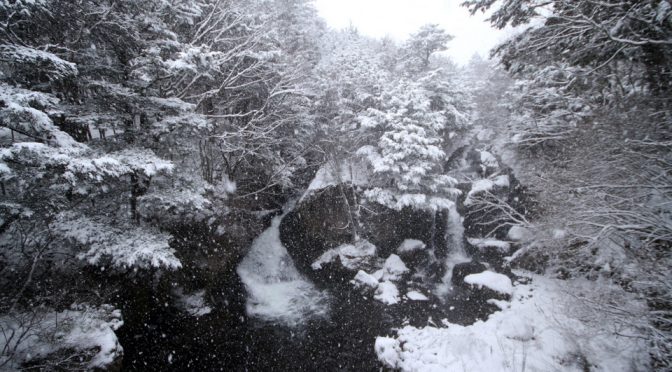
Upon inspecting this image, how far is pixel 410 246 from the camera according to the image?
54.6 ft

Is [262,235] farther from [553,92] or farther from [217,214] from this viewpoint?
[553,92]

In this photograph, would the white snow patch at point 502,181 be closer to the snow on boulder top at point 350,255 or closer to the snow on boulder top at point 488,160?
the snow on boulder top at point 488,160

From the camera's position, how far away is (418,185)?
15195 millimetres

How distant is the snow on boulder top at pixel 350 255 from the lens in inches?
611

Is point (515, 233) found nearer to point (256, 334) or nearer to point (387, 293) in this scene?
point (387, 293)

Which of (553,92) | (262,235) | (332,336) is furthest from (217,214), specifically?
(553,92)

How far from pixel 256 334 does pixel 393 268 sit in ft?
24.9

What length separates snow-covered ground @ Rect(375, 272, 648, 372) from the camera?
7.59 m

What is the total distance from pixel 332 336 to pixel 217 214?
25.3 feet

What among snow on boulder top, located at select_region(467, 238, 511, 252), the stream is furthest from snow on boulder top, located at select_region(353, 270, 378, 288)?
snow on boulder top, located at select_region(467, 238, 511, 252)

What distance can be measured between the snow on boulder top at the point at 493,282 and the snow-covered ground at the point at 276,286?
6.80 m

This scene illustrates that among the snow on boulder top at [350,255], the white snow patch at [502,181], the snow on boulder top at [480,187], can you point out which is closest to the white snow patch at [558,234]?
the snow on boulder top at [350,255]

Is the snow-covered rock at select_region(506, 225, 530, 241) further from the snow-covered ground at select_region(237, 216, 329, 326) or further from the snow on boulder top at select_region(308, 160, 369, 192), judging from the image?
the snow-covered ground at select_region(237, 216, 329, 326)

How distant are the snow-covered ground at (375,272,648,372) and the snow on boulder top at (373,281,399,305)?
2111 mm
